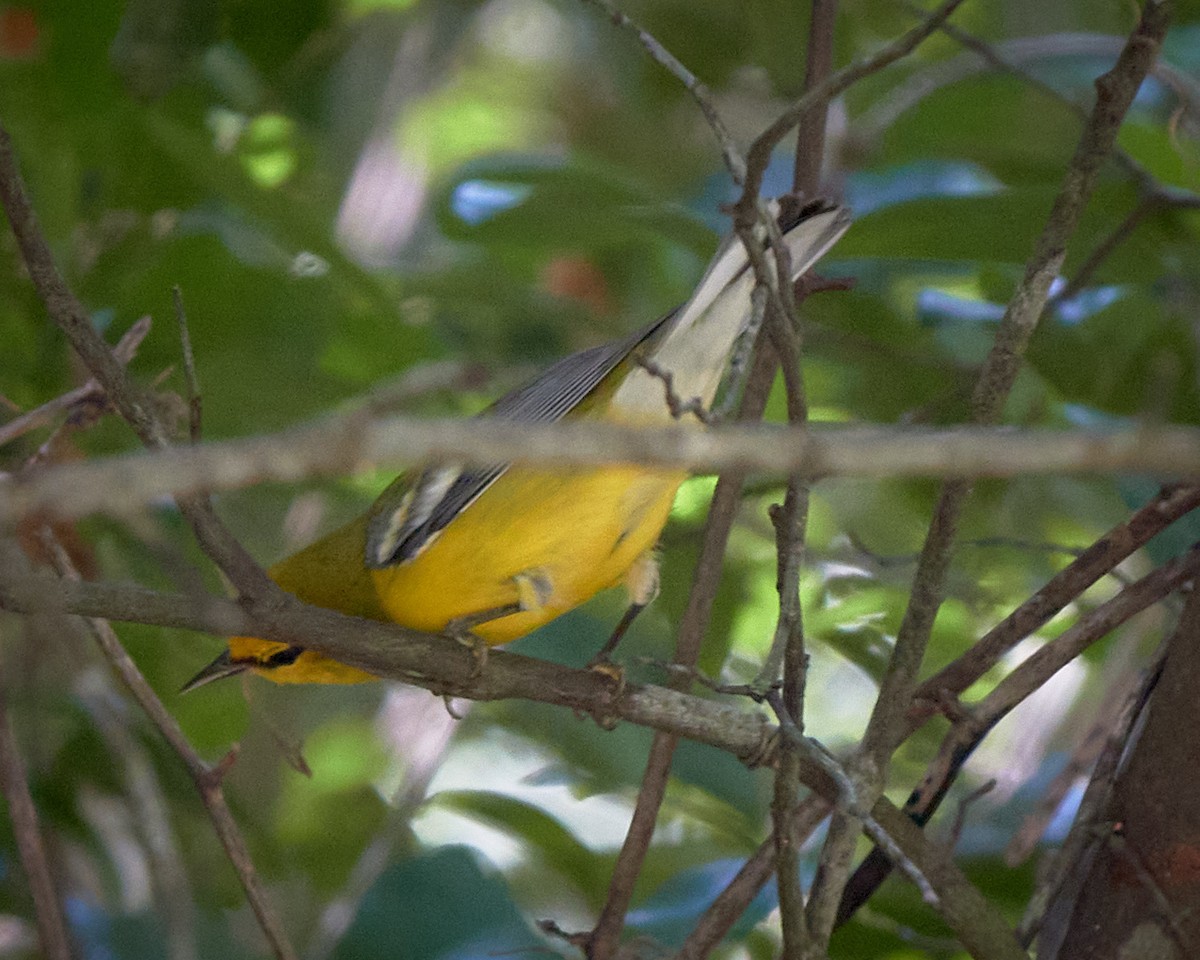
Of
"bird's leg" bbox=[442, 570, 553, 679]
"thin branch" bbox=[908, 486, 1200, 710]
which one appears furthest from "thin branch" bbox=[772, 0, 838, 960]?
"bird's leg" bbox=[442, 570, 553, 679]

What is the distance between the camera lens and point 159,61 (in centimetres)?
275

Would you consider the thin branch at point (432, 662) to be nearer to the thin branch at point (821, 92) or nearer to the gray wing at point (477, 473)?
the gray wing at point (477, 473)

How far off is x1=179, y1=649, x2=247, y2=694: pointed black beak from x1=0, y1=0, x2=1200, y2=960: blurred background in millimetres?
107

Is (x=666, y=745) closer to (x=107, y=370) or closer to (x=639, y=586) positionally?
(x=639, y=586)

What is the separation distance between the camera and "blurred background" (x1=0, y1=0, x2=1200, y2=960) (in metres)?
2.54

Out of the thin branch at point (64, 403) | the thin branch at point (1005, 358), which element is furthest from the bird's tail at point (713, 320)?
the thin branch at point (64, 403)

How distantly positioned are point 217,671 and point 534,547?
73 centimetres

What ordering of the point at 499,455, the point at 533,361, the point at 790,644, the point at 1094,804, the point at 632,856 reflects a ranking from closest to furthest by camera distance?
the point at 499,455 → the point at 790,644 → the point at 1094,804 → the point at 632,856 → the point at 533,361

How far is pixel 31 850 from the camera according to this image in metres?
2.20

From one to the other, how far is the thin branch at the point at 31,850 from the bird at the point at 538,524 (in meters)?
0.45

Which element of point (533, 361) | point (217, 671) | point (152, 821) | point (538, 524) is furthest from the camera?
point (533, 361)

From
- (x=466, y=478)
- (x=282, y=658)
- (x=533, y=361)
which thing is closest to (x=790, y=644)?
(x=466, y=478)

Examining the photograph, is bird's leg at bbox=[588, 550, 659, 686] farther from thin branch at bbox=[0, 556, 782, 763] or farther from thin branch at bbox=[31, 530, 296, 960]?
thin branch at bbox=[31, 530, 296, 960]

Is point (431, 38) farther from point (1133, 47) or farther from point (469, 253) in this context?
point (1133, 47)
